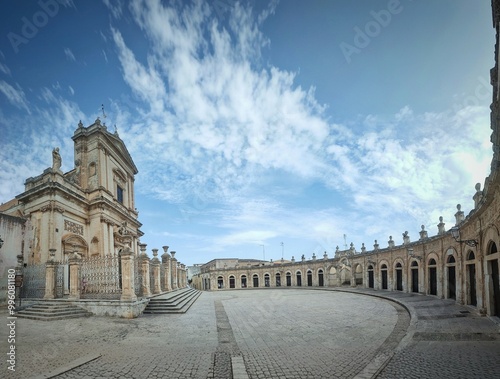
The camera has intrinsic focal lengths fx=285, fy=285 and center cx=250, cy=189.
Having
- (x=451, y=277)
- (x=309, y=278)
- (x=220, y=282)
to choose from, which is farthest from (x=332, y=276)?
(x=451, y=277)

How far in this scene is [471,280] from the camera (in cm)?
1336

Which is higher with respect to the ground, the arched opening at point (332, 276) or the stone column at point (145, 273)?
the stone column at point (145, 273)

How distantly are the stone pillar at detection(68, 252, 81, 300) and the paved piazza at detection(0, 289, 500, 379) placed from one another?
2294 millimetres

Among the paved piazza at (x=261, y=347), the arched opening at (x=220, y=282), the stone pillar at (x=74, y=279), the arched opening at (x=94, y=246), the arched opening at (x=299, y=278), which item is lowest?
the arched opening at (x=220, y=282)

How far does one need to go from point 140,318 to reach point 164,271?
24.9ft

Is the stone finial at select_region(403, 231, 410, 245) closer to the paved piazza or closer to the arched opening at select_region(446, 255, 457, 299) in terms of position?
the arched opening at select_region(446, 255, 457, 299)

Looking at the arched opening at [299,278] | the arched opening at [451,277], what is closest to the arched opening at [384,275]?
the arched opening at [451,277]

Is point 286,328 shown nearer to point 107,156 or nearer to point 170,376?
point 170,376

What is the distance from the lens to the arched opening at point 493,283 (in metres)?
10.3

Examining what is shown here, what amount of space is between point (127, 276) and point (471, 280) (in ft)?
52.3

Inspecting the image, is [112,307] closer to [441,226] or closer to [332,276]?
[441,226]

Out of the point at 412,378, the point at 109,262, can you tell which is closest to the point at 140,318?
the point at 109,262

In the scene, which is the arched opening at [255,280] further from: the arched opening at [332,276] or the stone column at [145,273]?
the stone column at [145,273]

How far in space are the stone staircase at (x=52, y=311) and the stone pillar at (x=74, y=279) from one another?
531 mm
